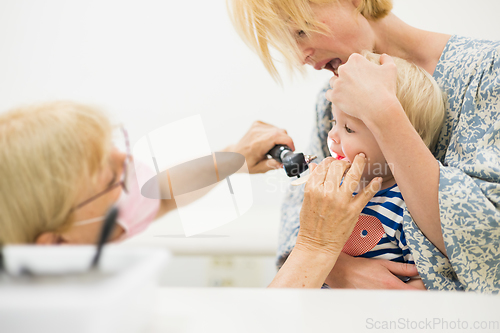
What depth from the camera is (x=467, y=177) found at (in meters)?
0.63

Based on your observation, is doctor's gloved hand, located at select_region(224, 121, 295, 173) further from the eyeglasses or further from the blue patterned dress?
the eyeglasses

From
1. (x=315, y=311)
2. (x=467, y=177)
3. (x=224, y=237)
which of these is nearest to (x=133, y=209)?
(x=315, y=311)

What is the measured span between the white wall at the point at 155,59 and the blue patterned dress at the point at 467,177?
0.87 feet

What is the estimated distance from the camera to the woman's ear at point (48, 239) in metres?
0.32

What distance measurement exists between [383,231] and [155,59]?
573 millimetres

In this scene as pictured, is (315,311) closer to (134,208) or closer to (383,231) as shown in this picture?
(134,208)

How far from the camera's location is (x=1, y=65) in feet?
1.66

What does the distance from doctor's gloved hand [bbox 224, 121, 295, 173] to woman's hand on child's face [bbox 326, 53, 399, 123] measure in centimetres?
19

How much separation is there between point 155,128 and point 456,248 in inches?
21.7

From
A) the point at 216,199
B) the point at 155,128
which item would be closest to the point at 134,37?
the point at 155,128

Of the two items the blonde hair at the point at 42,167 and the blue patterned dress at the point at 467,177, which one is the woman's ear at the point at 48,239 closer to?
the blonde hair at the point at 42,167

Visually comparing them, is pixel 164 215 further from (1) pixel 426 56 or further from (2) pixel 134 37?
(1) pixel 426 56

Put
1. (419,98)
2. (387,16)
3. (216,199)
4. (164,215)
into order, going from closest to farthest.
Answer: (164,215)
(216,199)
(419,98)
(387,16)

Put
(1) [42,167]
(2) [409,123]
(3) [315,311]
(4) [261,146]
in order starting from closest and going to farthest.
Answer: (1) [42,167] < (3) [315,311] < (2) [409,123] < (4) [261,146]
